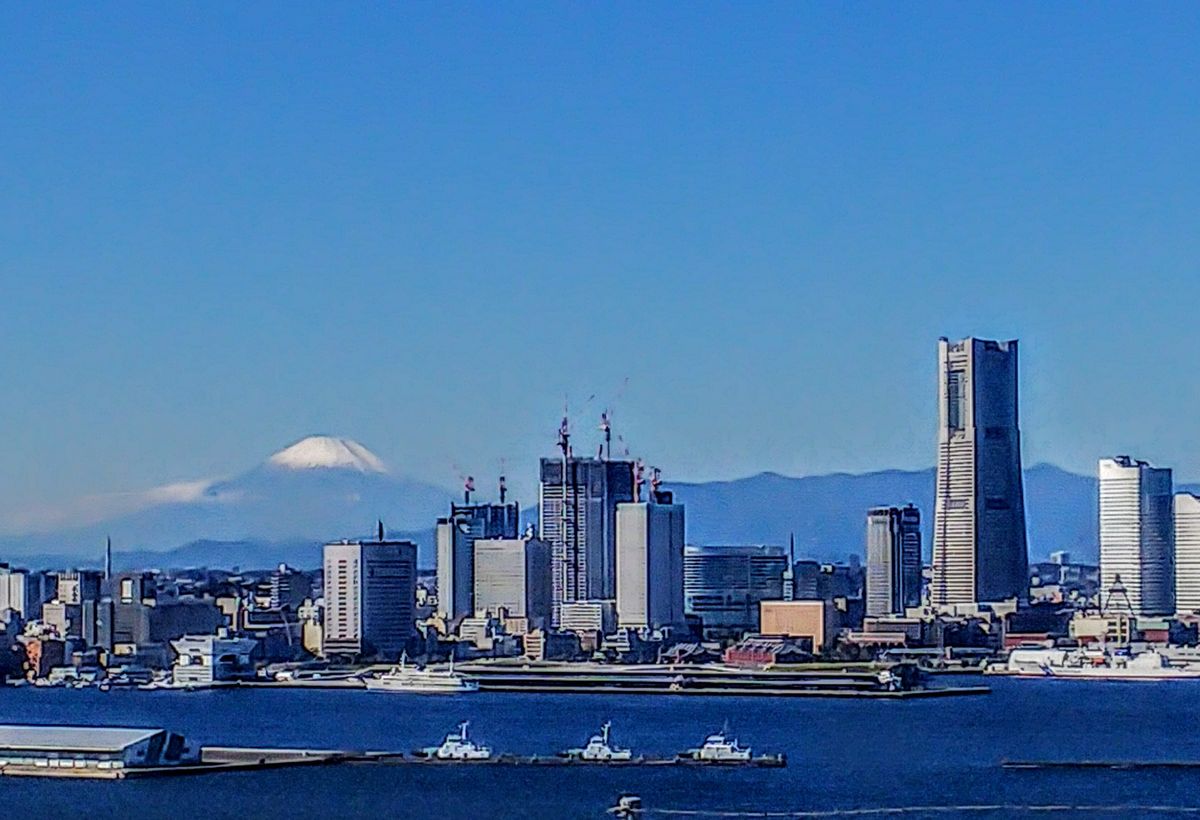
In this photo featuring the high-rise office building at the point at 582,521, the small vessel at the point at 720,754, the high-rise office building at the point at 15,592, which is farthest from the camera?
the high-rise office building at the point at 582,521

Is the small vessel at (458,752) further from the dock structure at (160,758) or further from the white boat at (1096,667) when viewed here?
the white boat at (1096,667)

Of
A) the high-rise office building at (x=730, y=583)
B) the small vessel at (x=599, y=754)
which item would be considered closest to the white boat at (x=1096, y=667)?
the high-rise office building at (x=730, y=583)

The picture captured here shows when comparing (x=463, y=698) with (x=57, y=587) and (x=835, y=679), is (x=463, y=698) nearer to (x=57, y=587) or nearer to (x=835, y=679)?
(x=835, y=679)

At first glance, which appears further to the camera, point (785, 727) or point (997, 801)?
point (785, 727)

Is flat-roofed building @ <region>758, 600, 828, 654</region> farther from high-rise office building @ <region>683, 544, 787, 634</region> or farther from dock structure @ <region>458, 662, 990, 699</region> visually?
dock structure @ <region>458, 662, 990, 699</region>

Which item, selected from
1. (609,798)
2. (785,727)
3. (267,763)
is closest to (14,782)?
(267,763)

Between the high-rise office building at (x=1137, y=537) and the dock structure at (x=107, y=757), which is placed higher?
the high-rise office building at (x=1137, y=537)

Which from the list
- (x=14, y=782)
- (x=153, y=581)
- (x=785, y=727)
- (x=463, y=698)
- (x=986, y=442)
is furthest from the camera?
(x=986, y=442)
